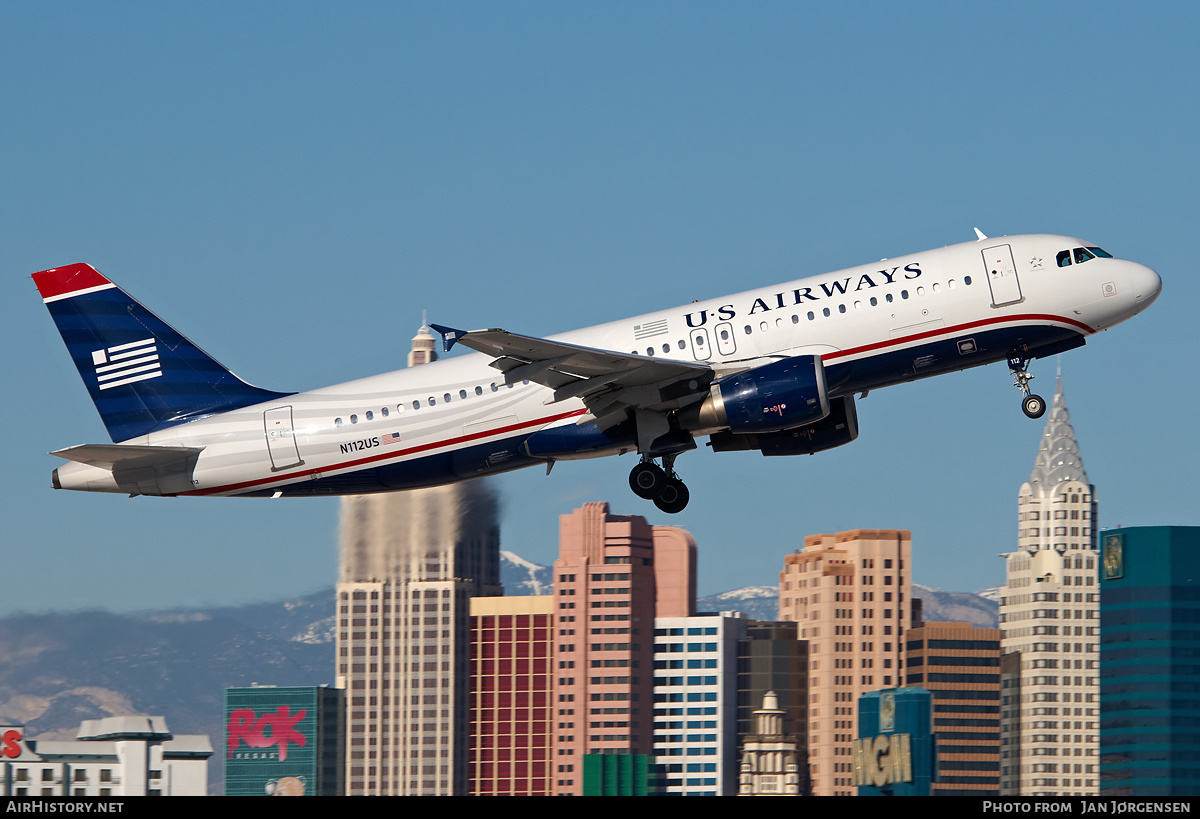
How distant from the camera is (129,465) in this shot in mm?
37938

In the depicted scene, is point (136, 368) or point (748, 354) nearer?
point (748, 354)

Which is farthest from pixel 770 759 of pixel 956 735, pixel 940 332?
pixel 940 332

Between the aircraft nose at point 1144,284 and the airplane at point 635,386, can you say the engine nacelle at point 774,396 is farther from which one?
the aircraft nose at point 1144,284

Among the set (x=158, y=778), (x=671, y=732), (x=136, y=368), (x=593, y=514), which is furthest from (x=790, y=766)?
(x=136, y=368)

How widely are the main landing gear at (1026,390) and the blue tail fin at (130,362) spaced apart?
17.8 metres

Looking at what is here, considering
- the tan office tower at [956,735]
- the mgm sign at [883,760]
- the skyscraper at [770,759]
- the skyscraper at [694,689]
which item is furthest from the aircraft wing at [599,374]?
the tan office tower at [956,735]

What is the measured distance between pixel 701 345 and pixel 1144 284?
1012 centimetres

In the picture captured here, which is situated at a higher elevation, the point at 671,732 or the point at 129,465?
the point at 129,465

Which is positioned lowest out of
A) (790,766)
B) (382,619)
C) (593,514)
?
(790,766)

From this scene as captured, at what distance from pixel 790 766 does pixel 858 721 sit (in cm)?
1943

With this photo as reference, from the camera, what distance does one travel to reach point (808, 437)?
38.4m

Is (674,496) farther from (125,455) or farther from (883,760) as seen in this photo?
(883,760)

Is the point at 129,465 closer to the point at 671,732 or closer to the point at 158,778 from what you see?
the point at 158,778

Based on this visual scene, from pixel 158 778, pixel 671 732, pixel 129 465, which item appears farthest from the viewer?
pixel 671 732
